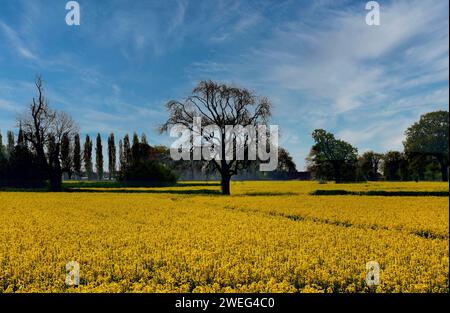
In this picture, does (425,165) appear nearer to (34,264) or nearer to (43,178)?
(43,178)

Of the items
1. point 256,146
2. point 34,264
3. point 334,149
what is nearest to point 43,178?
point 256,146

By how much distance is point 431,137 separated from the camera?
70.6 meters

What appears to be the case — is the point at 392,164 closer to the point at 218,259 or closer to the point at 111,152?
the point at 111,152

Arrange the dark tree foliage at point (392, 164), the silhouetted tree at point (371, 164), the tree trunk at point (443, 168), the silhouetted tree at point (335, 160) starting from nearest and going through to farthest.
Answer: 1. the silhouetted tree at point (335, 160)
2. the tree trunk at point (443, 168)
3. the silhouetted tree at point (371, 164)
4. the dark tree foliage at point (392, 164)

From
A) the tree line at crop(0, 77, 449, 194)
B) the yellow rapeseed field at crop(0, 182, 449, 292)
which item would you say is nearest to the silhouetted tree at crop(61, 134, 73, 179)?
the tree line at crop(0, 77, 449, 194)

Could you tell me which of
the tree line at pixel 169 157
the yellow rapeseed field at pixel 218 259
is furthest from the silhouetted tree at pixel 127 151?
the yellow rapeseed field at pixel 218 259

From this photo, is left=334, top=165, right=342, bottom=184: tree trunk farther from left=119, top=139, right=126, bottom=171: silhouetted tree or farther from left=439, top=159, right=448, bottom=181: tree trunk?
left=119, top=139, right=126, bottom=171: silhouetted tree

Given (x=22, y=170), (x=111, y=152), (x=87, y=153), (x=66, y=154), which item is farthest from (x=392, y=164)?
(x=22, y=170)

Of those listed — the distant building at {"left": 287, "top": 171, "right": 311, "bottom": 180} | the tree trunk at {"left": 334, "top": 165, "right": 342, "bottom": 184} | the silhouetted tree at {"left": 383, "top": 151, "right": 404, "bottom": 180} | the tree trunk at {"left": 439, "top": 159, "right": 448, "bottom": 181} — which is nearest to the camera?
the tree trunk at {"left": 439, "top": 159, "right": 448, "bottom": 181}

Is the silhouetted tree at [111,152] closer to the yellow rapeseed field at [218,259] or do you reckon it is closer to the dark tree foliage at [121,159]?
the dark tree foliage at [121,159]

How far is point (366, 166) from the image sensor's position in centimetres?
9962

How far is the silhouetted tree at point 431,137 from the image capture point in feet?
212

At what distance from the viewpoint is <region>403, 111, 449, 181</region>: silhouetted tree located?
64669mm

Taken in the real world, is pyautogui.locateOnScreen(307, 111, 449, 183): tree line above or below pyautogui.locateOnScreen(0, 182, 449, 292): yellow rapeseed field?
above
